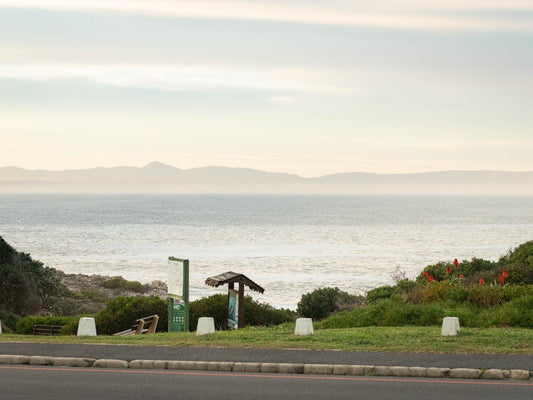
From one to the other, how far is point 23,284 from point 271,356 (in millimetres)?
41928

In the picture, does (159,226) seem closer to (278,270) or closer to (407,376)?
(278,270)

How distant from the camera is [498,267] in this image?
32094mm

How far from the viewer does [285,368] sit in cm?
1535

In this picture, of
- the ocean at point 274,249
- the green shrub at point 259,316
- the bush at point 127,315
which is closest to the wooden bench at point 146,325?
the bush at point 127,315

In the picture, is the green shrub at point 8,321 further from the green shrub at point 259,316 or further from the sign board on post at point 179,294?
the sign board on post at point 179,294

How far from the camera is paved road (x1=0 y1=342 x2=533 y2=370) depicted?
15359 mm

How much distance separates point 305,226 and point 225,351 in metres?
179

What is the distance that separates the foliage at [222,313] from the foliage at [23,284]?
2255cm

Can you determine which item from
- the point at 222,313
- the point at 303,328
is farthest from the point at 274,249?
the point at 303,328

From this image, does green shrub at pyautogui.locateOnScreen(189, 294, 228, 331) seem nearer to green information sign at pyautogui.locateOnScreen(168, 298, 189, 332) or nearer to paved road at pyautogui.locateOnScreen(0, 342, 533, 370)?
green information sign at pyautogui.locateOnScreen(168, 298, 189, 332)

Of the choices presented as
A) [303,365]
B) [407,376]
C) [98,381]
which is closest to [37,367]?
[98,381]

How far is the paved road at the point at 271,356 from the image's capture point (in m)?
15.4

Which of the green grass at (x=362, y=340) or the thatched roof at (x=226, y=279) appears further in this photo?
the thatched roof at (x=226, y=279)

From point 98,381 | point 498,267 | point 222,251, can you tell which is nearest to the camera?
point 98,381
